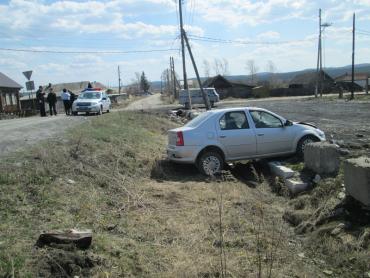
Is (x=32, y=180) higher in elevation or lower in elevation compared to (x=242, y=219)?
higher

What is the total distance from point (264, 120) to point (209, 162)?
1.90 m

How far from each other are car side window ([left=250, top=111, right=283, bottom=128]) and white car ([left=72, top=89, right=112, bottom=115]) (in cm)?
1724

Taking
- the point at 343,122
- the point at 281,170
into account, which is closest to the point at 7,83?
the point at 343,122

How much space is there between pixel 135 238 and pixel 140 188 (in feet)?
11.6

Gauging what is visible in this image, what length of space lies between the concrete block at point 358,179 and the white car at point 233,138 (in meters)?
4.43

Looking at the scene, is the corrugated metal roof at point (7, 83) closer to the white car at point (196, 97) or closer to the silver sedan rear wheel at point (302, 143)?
Answer: the white car at point (196, 97)

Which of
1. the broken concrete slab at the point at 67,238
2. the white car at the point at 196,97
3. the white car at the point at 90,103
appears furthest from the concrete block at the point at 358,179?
the white car at the point at 196,97

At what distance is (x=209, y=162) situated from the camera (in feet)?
38.0

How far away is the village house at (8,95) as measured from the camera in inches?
1817

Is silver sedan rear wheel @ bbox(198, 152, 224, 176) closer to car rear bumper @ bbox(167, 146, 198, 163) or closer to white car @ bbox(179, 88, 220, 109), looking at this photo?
car rear bumper @ bbox(167, 146, 198, 163)

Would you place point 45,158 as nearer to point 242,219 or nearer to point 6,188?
point 6,188

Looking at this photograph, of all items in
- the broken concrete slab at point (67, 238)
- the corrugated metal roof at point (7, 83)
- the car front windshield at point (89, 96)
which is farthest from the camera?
the corrugated metal roof at point (7, 83)

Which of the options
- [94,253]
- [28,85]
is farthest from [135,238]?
[28,85]

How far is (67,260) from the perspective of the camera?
4.87m
